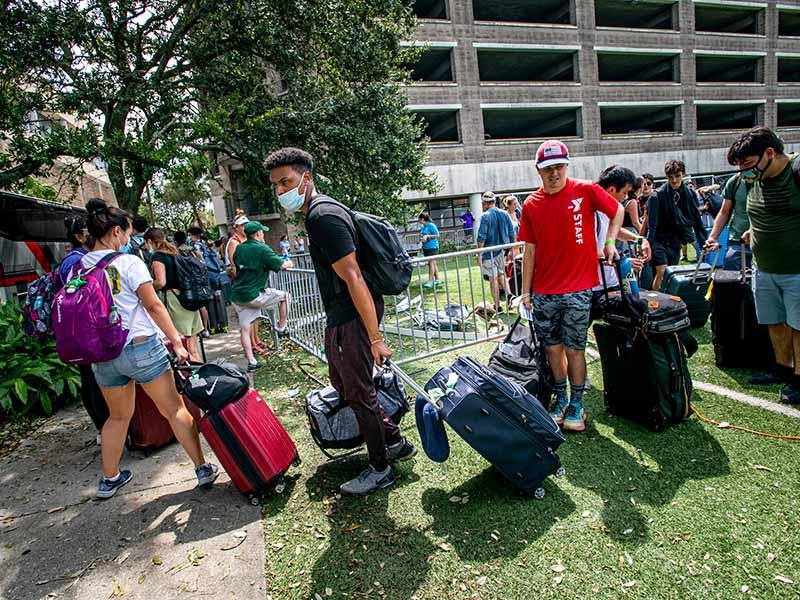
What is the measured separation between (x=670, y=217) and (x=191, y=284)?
6.05m

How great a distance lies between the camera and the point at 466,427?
2.68 meters

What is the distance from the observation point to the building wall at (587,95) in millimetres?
24984

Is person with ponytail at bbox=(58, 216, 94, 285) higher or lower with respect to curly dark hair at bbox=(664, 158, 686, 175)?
lower

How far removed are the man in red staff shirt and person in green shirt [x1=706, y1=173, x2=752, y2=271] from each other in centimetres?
134

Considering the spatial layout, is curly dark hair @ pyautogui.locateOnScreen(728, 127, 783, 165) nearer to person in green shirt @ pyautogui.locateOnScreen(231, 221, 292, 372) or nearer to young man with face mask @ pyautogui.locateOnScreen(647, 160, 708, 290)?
young man with face mask @ pyautogui.locateOnScreen(647, 160, 708, 290)

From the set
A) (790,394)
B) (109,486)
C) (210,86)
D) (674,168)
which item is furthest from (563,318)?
(210,86)

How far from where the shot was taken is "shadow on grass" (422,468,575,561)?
2479 mm

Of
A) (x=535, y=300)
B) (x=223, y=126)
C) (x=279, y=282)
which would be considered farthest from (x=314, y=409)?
(x=223, y=126)

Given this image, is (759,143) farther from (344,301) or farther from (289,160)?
(289,160)

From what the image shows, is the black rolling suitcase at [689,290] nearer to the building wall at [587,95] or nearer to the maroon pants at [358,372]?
the maroon pants at [358,372]

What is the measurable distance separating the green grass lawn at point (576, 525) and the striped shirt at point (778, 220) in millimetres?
1193

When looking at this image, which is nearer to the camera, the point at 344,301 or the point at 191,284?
the point at 344,301

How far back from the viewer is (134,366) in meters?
3.09

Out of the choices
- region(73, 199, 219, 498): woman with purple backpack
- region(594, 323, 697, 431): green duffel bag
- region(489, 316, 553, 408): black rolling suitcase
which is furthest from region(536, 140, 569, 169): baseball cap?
region(73, 199, 219, 498): woman with purple backpack
